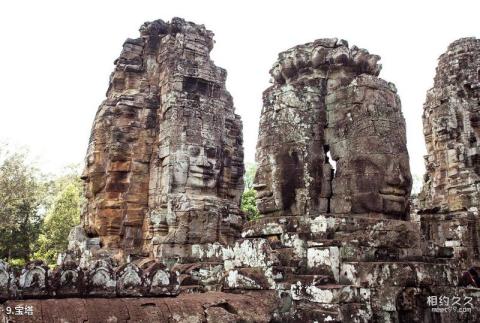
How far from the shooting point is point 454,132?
46.9 ft

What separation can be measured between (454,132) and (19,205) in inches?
1005

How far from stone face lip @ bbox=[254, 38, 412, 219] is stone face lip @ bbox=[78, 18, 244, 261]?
477cm

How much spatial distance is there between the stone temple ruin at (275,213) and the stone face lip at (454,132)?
63 millimetres

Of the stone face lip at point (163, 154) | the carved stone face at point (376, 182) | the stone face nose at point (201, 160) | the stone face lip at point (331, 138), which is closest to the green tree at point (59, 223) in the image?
the stone face lip at point (163, 154)

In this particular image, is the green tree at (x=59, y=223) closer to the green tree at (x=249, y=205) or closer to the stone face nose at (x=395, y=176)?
the green tree at (x=249, y=205)

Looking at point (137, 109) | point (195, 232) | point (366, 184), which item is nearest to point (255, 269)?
point (366, 184)

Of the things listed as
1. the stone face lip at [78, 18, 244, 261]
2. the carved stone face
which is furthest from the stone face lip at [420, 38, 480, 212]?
the carved stone face

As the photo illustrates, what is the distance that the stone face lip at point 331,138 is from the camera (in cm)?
652

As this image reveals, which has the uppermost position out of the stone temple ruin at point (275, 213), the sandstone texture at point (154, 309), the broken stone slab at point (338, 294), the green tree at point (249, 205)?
the green tree at point (249, 205)

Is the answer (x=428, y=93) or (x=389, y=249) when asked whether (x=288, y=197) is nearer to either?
(x=389, y=249)

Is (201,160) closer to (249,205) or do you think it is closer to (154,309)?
(154,309)

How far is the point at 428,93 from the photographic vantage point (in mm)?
15586

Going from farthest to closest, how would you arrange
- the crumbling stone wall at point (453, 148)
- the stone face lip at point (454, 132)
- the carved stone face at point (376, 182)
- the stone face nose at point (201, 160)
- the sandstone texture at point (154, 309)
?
the stone face lip at point (454, 132) → the crumbling stone wall at point (453, 148) → the stone face nose at point (201, 160) → the carved stone face at point (376, 182) → the sandstone texture at point (154, 309)

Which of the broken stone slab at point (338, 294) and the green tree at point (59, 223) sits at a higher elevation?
the green tree at point (59, 223)
